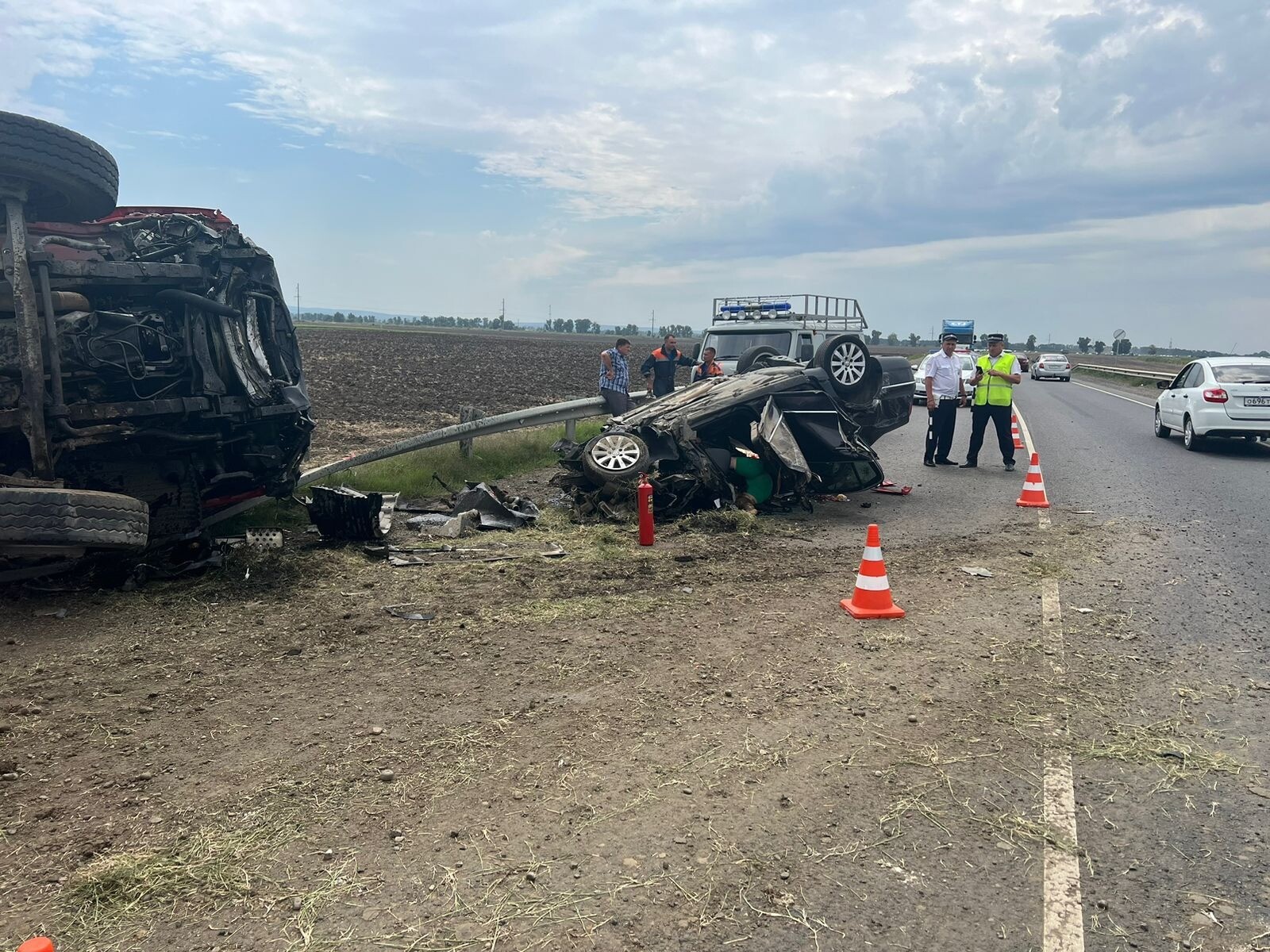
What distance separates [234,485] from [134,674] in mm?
2808

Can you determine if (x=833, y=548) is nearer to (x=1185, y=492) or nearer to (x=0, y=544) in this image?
(x=1185, y=492)

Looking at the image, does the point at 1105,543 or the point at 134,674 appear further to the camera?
the point at 1105,543

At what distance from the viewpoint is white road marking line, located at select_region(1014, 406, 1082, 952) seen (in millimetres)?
2643

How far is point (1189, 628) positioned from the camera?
535cm

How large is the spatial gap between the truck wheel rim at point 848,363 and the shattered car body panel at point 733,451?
23 cm

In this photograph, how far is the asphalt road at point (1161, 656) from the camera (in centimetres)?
281

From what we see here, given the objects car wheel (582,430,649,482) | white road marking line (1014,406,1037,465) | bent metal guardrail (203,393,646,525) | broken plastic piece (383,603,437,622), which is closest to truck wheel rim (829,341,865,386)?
car wheel (582,430,649,482)

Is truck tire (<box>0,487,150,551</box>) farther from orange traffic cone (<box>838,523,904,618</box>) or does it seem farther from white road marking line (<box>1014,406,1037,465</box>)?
white road marking line (<box>1014,406,1037,465</box>)

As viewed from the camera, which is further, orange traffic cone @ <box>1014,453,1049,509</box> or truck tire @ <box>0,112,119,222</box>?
orange traffic cone @ <box>1014,453,1049,509</box>

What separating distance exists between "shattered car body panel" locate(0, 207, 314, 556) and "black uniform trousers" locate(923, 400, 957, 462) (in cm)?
835

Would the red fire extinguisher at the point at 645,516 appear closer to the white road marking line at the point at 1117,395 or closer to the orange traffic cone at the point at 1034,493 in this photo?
the orange traffic cone at the point at 1034,493

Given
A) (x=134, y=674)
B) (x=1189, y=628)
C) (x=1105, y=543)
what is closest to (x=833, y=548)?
(x=1105, y=543)

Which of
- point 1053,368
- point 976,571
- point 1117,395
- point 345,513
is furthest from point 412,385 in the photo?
point 1053,368

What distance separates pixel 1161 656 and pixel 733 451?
4.88 m
